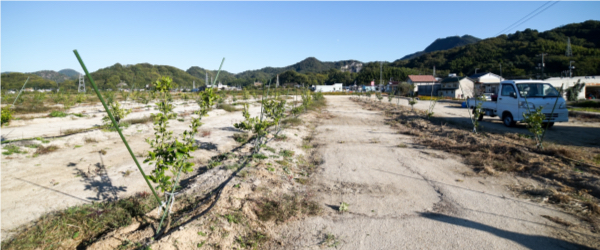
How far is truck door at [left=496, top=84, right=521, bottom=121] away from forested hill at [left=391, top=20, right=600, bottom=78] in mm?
59517

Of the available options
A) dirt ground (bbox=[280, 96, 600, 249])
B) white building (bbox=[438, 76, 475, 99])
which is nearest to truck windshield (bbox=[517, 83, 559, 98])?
dirt ground (bbox=[280, 96, 600, 249])

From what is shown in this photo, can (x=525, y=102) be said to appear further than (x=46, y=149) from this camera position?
Yes

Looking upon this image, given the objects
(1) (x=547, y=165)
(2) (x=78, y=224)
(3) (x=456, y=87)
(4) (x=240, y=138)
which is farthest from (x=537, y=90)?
(3) (x=456, y=87)

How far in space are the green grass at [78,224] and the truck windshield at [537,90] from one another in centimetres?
1298

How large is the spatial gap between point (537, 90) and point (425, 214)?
1046 centimetres

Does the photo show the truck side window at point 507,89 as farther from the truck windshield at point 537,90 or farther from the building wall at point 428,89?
the building wall at point 428,89

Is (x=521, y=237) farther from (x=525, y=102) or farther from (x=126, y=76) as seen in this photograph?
(x=126, y=76)

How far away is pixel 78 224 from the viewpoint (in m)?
3.42

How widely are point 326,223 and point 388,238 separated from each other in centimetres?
78

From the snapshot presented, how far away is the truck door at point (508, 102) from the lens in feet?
35.1

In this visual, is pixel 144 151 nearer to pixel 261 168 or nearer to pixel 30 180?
pixel 30 180

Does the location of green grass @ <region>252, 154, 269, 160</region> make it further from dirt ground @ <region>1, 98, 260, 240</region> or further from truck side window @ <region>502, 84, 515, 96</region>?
truck side window @ <region>502, 84, 515, 96</region>

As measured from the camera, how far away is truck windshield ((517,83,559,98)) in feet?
34.5

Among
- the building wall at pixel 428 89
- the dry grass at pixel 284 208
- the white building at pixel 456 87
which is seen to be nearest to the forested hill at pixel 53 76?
the building wall at pixel 428 89
